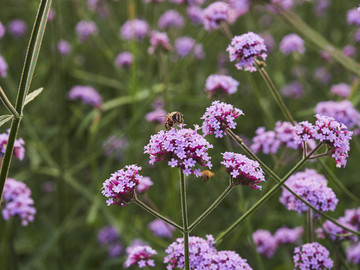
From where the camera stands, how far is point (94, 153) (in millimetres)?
2146

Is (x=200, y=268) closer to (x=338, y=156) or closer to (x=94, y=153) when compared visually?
(x=338, y=156)

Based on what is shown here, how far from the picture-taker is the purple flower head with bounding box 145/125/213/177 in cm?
95

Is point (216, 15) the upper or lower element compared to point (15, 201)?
upper

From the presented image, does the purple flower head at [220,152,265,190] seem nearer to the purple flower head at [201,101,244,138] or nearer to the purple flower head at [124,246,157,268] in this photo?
the purple flower head at [201,101,244,138]

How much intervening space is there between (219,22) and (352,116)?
586 millimetres

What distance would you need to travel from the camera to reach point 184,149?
3.17 ft

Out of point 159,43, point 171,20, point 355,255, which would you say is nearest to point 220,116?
point 355,255

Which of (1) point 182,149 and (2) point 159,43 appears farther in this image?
(2) point 159,43

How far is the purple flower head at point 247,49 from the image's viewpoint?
1.27 metres

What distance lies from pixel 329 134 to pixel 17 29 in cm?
296

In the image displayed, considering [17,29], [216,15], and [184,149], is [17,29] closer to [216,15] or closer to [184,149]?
[216,15]

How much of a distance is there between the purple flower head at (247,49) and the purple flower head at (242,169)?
37 cm

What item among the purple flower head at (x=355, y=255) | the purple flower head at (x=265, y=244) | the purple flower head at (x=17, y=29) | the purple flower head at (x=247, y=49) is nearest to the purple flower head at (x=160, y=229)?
the purple flower head at (x=265, y=244)

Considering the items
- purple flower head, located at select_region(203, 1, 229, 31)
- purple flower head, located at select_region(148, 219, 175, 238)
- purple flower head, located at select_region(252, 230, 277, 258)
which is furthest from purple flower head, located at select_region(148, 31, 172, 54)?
purple flower head, located at select_region(252, 230, 277, 258)
